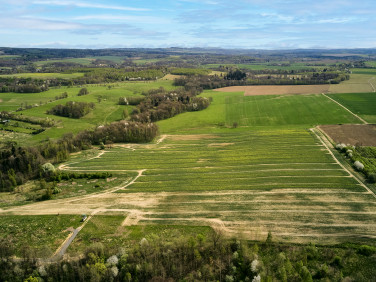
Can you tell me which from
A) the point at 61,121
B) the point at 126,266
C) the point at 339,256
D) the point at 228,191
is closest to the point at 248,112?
the point at 228,191

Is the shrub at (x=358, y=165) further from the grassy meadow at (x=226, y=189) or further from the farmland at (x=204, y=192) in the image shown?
the grassy meadow at (x=226, y=189)

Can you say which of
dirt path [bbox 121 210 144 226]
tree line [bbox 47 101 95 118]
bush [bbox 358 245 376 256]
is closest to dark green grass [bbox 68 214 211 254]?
dirt path [bbox 121 210 144 226]

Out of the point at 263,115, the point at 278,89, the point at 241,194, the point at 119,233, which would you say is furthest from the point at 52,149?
the point at 278,89

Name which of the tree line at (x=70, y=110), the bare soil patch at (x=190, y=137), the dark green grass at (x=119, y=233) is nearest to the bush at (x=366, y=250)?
the dark green grass at (x=119, y=233)

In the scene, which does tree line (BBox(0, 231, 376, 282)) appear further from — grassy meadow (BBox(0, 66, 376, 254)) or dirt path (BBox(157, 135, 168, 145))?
dirt path (BBox(157, 135, 168, 145))

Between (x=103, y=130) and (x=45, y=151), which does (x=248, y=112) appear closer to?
(x=103, y=130)

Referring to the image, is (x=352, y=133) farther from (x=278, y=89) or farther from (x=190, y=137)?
(x=278, y=89)
